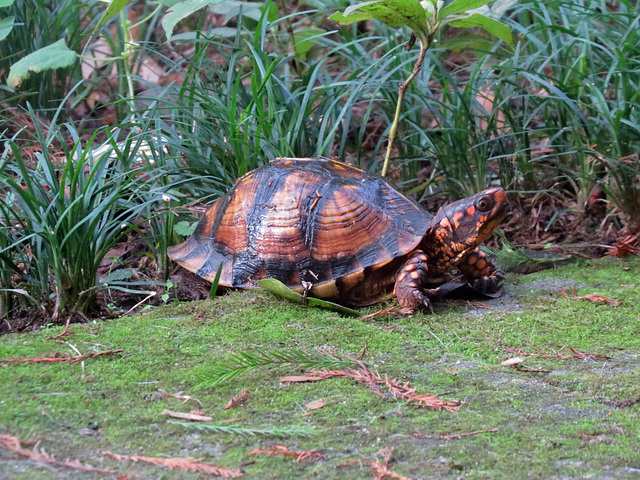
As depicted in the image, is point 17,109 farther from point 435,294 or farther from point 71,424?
point 71,424

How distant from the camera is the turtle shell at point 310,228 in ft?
9.17

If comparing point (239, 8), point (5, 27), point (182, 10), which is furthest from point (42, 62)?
point (239, 8)

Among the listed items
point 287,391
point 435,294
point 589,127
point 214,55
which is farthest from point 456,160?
point 214,55

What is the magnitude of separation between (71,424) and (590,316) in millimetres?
1963

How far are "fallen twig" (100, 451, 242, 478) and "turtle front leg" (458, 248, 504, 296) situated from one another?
185 centimetres

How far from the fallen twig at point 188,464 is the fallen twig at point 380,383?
54 cm

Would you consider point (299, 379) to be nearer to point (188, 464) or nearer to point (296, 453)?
point (296, 453)

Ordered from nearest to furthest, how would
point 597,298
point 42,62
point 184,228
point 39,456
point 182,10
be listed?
point 39,456
point 597,298
point 182,10
point 184,228
point 42,62

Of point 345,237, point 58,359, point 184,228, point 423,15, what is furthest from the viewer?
point 184,228

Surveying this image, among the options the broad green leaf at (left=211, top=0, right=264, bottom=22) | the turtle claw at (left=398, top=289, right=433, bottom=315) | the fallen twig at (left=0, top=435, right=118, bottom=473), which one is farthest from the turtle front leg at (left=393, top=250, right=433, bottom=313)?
the broad green leaf at (left=211, top=0, right=264, bottom=22)

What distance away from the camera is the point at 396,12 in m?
2.91

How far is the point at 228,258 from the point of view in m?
3.02

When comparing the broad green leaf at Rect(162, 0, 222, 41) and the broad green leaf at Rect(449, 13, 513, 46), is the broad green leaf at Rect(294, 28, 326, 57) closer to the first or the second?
the broad green leaf at Rect(162, 0, 222, 41)

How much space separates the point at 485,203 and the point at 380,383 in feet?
3.91
